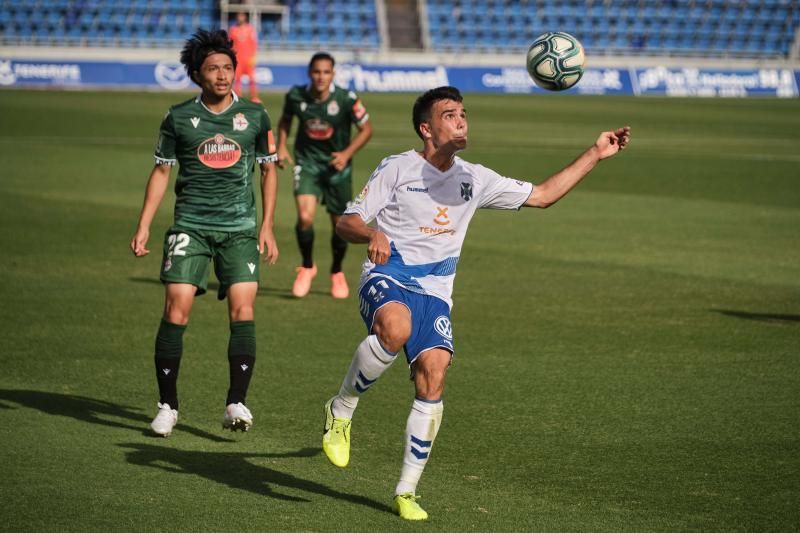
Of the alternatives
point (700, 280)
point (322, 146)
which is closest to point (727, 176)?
point (700, 280)

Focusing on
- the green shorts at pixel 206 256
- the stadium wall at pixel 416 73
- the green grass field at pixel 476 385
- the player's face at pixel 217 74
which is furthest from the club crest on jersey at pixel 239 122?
the stadium wall at pixel 416 73

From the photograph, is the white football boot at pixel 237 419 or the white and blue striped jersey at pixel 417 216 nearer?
the white and blue striped jersey at pixel 417 216

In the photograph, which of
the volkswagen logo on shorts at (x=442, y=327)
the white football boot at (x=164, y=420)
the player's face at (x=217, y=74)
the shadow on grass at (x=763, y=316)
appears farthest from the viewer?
the shadow on grass at (x=763, y=316)

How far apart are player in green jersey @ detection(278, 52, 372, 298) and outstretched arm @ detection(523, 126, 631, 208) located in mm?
5844

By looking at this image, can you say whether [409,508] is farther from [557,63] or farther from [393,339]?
[557,63]

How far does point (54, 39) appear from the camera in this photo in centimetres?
4406

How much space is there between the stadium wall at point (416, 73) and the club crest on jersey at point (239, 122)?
34.9 m

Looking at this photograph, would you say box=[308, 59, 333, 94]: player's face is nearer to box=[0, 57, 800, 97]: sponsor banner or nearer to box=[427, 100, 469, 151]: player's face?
box=[427, 100, 469, 151]: player's face

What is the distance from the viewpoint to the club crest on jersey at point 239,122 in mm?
7215

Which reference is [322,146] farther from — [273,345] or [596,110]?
[596,110]

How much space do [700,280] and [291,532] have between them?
8.27 meters

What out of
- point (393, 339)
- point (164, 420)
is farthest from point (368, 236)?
point (164, 420)

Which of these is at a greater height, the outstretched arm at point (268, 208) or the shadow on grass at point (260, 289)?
the outstretched arm at point (268, 208)

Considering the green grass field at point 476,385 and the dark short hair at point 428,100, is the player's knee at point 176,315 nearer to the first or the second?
the green grass field at point 476,385
